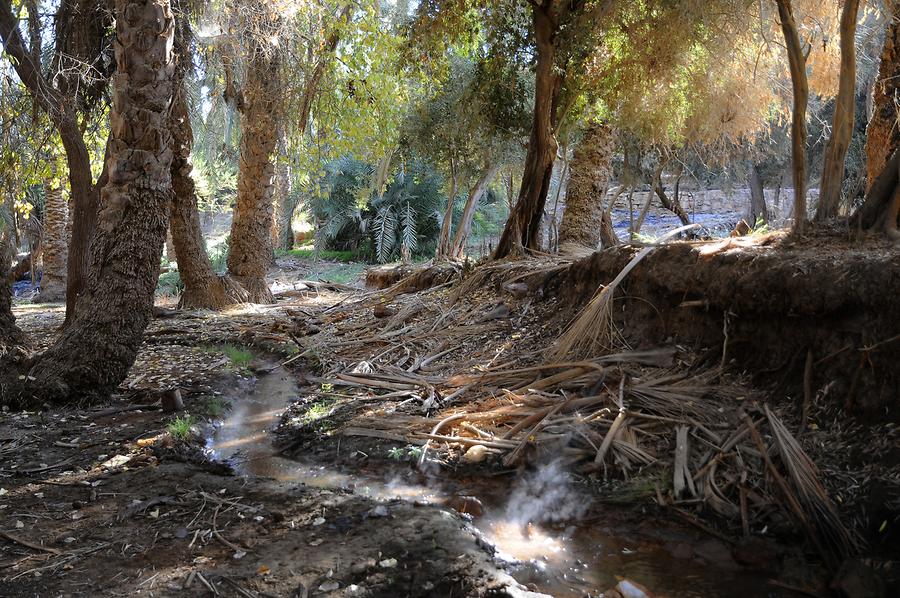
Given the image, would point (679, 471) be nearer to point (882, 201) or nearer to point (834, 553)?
point (834, 553)

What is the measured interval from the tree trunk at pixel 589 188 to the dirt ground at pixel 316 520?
239 inches

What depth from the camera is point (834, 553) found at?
142 inches

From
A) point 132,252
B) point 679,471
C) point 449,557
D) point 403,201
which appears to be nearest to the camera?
point 449,557

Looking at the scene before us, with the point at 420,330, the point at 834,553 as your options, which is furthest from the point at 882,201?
the point at 420,330

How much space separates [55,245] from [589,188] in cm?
1242

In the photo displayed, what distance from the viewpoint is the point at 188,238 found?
1168 cm

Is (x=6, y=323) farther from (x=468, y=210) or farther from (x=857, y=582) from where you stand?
(x=468, y=210)

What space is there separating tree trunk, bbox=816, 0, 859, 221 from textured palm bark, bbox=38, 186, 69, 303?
52.6 ft

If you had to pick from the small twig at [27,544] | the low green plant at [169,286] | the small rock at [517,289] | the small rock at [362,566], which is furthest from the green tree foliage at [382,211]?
the small rock at [362,566]

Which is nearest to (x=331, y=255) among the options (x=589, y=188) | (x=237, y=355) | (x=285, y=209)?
(x=285, y=209)

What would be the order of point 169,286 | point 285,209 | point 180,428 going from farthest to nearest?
1. point 285,209
2. point 169,286
3. point 180,428

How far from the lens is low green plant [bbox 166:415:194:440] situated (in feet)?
17.8

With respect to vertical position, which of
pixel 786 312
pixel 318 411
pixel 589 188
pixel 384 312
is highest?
pixel 589 188

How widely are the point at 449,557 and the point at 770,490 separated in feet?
6.47
